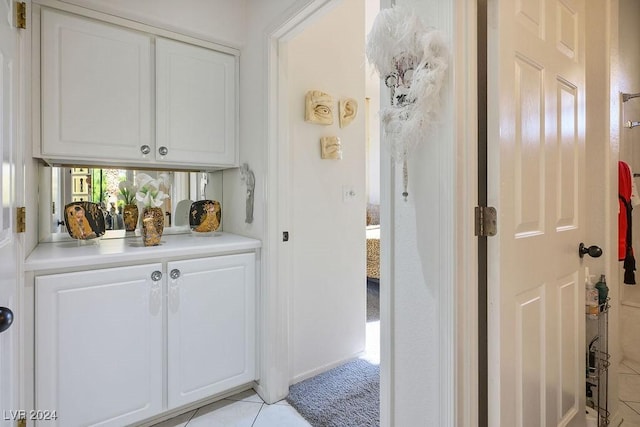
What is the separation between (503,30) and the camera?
3.27 ft

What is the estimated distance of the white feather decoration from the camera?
0.95 metres

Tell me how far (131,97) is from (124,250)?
33.4 inches

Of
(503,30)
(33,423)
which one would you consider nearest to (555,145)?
(503,30)

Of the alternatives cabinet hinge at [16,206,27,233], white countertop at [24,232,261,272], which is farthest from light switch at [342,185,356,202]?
cabinet hinge at [16,206,27,233]

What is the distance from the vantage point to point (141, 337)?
5.27 feet

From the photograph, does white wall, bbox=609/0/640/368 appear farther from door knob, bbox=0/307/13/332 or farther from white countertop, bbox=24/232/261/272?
door knob, bbox=0/307/13/332

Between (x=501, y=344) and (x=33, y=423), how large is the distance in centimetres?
185

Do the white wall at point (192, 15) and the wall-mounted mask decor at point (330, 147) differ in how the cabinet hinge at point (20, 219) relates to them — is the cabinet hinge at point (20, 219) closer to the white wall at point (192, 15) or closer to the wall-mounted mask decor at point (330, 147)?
the white wall at point (192, 15)

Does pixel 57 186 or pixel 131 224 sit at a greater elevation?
pixel 57 186

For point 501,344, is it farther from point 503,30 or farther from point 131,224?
point 131,224

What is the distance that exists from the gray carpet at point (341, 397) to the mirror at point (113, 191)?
134cm

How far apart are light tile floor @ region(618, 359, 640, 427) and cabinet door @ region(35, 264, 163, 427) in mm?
2511

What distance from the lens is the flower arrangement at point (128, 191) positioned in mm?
1938

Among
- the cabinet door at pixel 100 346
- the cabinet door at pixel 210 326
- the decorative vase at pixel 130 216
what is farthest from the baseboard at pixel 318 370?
the decorative vase at pixel 130 216
